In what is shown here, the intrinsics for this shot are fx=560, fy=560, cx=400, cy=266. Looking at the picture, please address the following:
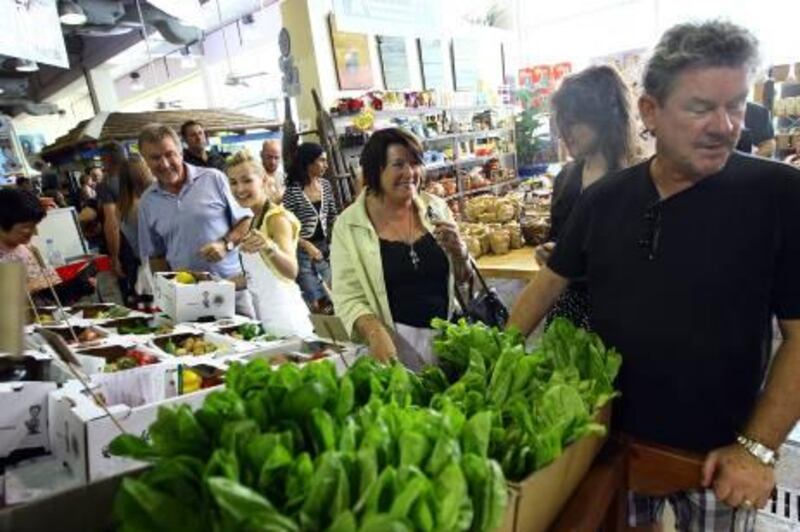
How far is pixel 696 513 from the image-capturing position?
3.66ft

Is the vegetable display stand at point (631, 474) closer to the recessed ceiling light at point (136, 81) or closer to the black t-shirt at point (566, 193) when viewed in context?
the black t-shirt at point (566, 193)

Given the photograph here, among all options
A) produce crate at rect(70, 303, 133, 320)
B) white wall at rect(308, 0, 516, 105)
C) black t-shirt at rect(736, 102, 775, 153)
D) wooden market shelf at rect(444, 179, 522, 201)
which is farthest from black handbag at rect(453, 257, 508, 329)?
wooden market shelf at rect(444, 179, 522, 201)

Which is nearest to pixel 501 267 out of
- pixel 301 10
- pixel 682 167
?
pixel 682 167

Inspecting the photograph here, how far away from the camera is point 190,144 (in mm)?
4137

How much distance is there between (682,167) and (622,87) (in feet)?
2.70

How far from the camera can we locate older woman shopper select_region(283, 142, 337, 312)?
13.0 ft

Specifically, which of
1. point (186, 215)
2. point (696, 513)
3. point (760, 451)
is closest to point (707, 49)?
point (760, 451)

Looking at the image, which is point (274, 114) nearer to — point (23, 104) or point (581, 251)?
point (23, 104)

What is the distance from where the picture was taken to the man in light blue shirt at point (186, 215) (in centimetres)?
265

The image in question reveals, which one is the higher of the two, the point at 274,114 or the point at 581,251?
the point at 274,114

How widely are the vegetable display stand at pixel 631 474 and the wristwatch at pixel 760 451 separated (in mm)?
85

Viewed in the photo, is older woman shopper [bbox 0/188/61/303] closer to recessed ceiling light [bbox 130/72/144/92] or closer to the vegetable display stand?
the vegetable display stand

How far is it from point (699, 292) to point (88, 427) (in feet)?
4.17

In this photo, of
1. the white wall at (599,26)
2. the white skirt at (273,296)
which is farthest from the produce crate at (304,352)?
the white wall at (599,26)
